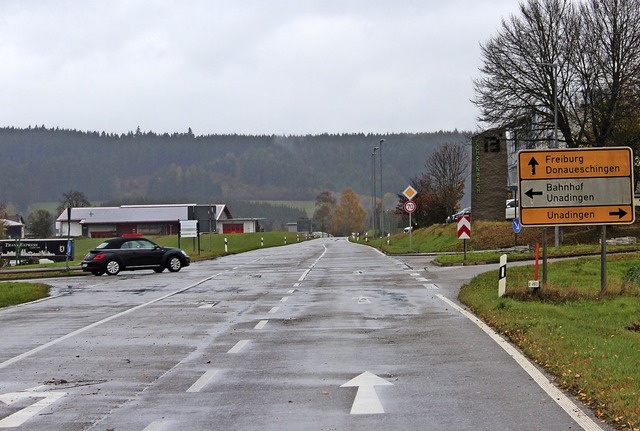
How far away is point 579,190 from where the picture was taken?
17391 millimetres

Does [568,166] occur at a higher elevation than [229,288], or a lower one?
higher

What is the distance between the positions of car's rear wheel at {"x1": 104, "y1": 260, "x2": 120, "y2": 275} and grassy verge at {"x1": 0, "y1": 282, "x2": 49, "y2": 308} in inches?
265

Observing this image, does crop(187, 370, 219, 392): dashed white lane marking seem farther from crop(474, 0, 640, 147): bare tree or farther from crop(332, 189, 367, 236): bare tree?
crop(332, 189, 367, 236): bare tree

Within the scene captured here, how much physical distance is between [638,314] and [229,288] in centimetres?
1230

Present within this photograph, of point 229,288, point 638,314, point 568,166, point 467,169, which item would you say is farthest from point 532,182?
point 467,169

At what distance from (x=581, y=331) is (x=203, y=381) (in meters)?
5.49

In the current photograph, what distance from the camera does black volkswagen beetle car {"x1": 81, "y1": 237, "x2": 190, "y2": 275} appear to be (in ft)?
108

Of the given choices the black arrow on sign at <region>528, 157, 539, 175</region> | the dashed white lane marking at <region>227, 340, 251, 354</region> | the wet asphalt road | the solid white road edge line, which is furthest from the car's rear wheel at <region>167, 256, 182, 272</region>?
the dashed white lane marking at <region>227, 340, 251, 354</region>

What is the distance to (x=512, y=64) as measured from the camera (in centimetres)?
4484

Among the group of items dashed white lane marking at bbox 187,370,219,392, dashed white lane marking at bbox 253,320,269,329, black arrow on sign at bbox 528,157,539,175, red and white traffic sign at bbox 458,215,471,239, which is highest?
black arrow on sign at bbox 528,157,539,175

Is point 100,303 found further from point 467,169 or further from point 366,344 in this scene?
point 467,169

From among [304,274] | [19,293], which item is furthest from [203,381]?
[304,274]

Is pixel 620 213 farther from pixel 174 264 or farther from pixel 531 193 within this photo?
pixel 174 264

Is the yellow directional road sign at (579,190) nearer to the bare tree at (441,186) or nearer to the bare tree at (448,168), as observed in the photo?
the bare tree at (441,186)
